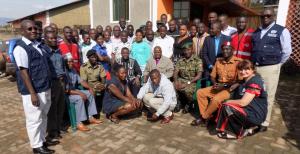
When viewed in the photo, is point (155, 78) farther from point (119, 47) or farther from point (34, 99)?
point (34, 99)

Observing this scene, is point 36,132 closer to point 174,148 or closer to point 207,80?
point 174,148

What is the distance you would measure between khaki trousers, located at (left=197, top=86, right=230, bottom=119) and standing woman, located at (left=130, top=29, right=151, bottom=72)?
65.3 inches

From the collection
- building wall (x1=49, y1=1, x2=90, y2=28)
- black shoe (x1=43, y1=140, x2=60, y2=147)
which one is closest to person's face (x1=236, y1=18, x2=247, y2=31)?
black shoe (x1=43, y1=140, x2=60, y2=147)

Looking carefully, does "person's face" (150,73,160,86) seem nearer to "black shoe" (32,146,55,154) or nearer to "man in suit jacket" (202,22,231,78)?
"man in suit jacket" (202,22,231,78)

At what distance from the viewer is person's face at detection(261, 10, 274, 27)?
429 cm

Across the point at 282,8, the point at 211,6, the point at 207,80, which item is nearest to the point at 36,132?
the point at 207,80

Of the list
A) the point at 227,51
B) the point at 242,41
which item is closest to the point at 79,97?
the point at 227,51

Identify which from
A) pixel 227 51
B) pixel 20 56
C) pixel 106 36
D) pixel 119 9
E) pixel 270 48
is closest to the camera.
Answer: pixel 20 56

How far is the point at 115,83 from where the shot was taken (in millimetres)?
5113

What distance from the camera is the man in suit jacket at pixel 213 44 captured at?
5074 millimetres

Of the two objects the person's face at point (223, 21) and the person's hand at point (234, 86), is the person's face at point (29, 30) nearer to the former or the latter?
the person's hand at point (234, 86)

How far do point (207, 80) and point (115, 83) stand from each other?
1869mm

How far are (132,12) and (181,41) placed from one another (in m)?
6.45

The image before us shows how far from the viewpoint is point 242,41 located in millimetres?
4832
